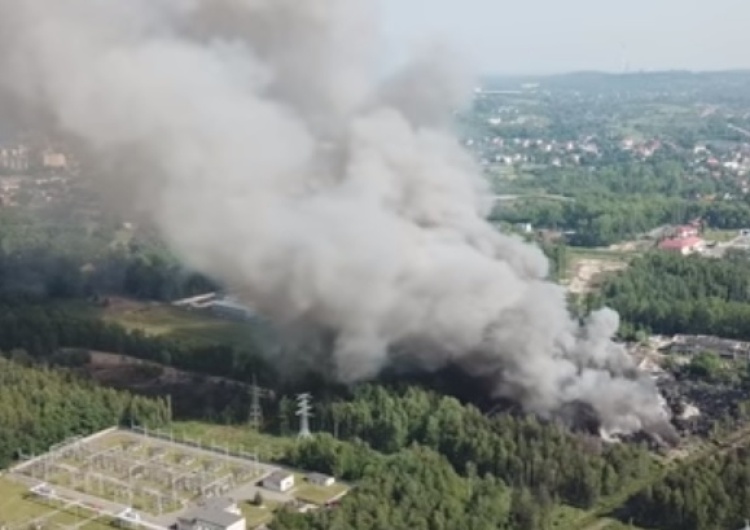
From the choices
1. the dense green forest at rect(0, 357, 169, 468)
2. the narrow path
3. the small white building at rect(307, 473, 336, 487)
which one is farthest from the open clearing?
the small white building at rect(307, 473, 336, 487)

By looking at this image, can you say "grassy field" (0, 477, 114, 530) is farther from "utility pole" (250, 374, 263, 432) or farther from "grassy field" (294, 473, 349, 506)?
"utility pole" (250, 374, 263, 432)

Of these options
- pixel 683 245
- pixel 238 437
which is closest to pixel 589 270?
pixel 683 245

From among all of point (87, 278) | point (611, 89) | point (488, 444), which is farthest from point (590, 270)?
point (611, 89)

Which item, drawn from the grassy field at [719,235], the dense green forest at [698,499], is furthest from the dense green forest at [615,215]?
the dense green forest at [698,499]

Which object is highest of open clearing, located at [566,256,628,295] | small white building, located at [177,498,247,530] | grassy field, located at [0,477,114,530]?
small white building, located at [177,498,247,530]

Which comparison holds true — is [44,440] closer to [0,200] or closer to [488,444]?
[488,444]
